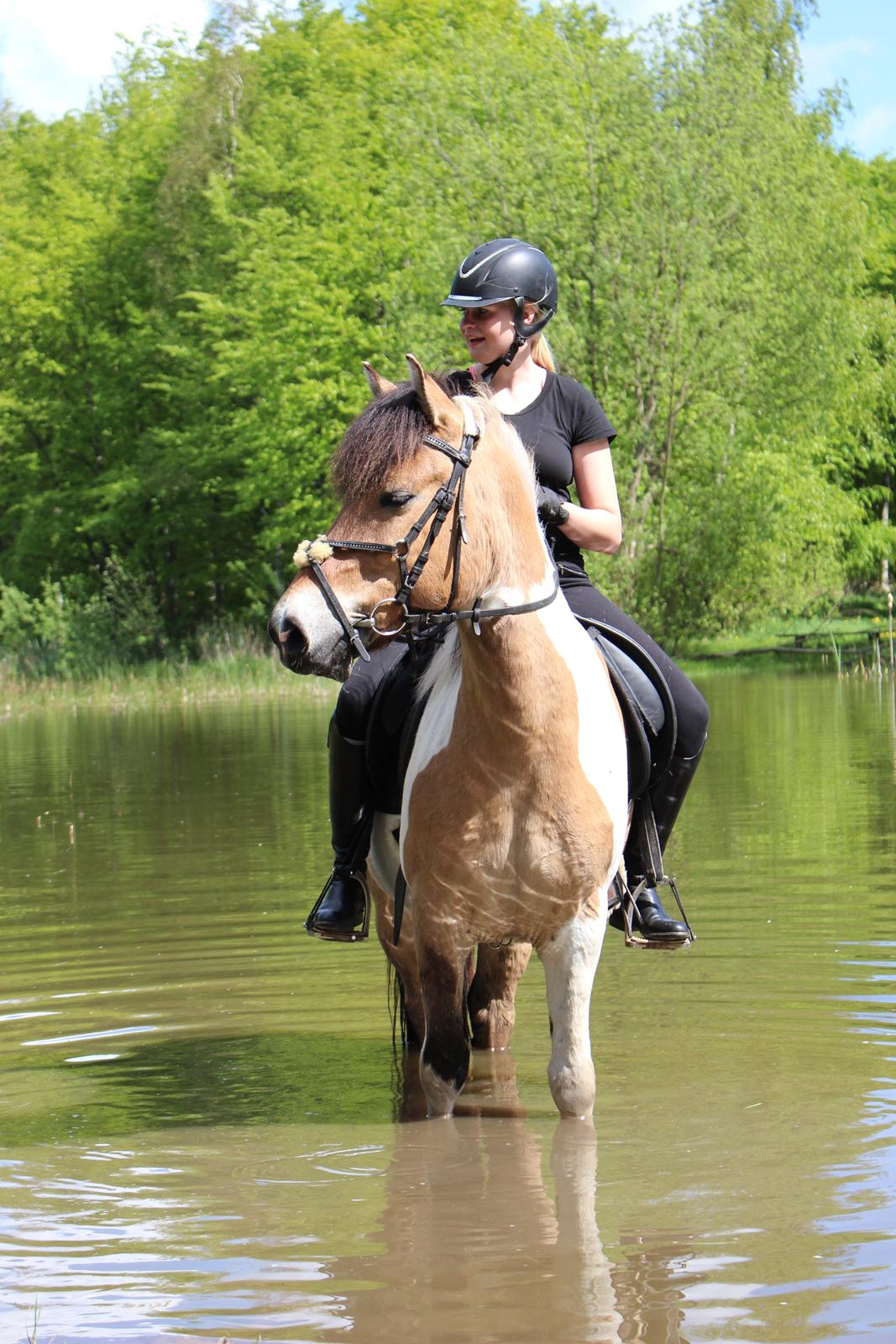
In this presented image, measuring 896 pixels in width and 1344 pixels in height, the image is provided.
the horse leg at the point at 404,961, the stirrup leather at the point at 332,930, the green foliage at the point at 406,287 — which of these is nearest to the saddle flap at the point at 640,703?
the horse leg at the point at 404,961

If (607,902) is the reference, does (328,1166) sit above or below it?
below

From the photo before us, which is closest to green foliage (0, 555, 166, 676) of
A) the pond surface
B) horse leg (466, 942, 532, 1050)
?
the pond surface

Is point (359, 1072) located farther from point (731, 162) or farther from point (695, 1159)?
point (731, 162)

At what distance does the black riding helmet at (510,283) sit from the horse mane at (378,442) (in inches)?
35.7

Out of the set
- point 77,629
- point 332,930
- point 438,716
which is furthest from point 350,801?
point 77,629

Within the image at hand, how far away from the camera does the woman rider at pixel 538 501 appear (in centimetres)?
586

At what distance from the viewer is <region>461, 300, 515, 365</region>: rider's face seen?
589 centimetres

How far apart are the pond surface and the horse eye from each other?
214 centimetres

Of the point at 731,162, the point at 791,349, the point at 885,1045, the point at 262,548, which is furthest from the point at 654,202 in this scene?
the point at 885,1045

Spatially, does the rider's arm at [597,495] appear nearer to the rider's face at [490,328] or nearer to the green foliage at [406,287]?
the rider's face at [490,328]

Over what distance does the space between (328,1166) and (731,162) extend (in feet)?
105

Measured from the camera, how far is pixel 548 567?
213 inches

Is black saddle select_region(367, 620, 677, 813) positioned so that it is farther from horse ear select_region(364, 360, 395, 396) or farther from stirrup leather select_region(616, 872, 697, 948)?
horse ear select_region(364, 360, 395, 396)

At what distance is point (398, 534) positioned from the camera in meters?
4.87
